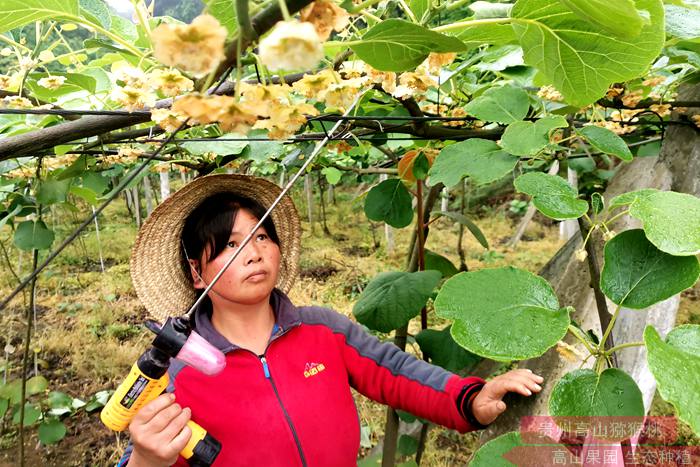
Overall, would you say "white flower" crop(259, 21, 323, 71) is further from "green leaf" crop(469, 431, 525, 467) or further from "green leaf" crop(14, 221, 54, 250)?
"green leaf" crop(14, 221, 54, 250)

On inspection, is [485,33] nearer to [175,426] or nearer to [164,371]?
[164,371]

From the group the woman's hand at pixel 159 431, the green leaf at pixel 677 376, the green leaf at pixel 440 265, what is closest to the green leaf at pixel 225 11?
the green leaf at pixel 677 376

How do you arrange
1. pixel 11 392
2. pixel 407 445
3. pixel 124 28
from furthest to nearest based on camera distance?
pixel 11 392 < pixel 407 445 < pixel 124 28

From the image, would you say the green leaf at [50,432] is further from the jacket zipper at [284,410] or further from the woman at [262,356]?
the jacket zipper at [284,410]

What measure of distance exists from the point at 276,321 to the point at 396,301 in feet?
1.21

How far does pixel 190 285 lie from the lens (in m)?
1.20

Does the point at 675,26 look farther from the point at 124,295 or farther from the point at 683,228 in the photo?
the point at 124,295

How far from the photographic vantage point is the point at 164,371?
628 mm

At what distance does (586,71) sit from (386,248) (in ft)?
20.5

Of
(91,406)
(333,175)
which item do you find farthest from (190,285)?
(91,406)

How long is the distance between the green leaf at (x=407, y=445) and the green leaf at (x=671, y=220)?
5.43 ft

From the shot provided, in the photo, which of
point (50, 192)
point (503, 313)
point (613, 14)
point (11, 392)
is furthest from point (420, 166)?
point (11, 392)

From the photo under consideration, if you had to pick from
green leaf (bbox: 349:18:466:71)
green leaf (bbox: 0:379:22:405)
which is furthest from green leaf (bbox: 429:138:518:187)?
green leaf (bbox: 0:379:22:405)

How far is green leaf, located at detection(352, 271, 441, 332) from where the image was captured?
1.29m
